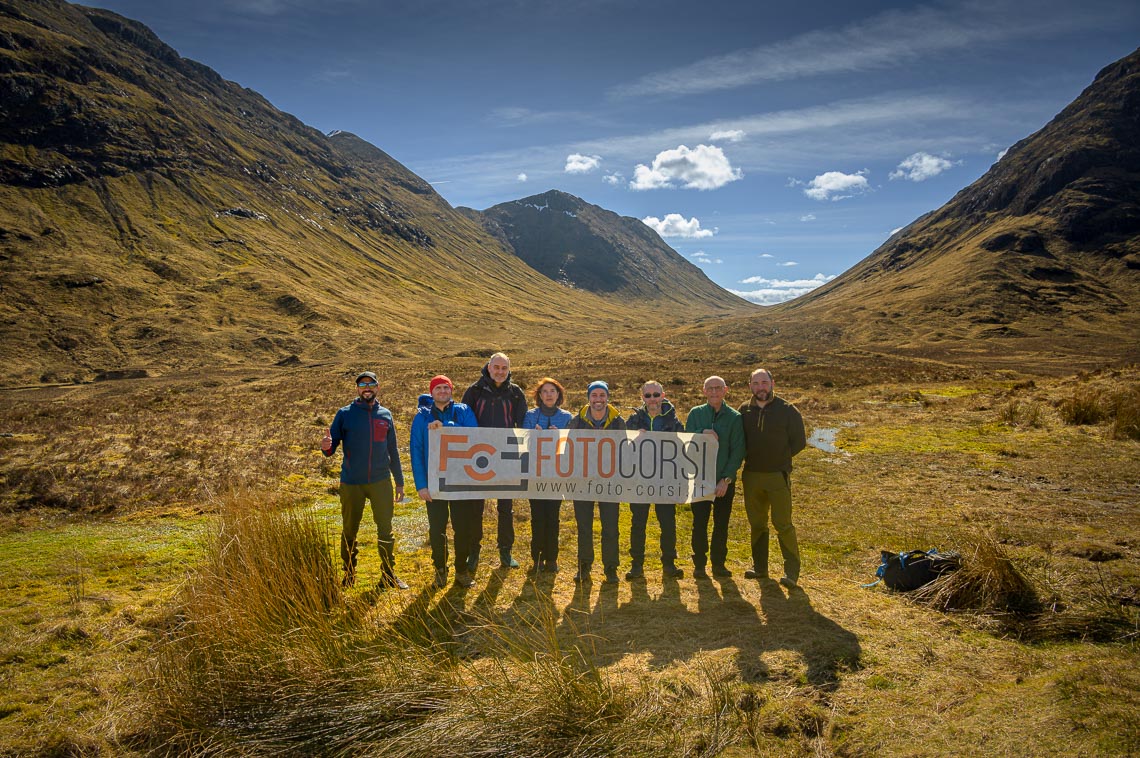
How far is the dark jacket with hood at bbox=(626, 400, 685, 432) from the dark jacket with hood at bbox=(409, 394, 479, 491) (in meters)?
2.30

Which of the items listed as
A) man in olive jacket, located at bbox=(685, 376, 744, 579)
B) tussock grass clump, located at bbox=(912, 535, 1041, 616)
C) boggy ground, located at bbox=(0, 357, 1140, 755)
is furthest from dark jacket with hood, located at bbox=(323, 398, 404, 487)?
tussock grass clump, located at bbox=(912, 535, 1041, 616)

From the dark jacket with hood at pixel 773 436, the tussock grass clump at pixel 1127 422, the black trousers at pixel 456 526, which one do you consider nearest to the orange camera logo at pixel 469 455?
the black trousers at pixel 456 526

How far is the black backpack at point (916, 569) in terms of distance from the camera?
20.4ft

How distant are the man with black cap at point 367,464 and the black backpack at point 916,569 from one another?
6.36 meters

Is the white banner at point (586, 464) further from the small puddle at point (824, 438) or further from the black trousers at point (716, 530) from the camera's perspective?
the small puddle at point (824, 438)

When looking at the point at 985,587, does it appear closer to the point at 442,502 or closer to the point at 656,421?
the point at 656,421

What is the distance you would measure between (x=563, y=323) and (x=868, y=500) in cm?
13623

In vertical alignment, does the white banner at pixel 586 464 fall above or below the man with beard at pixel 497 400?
below

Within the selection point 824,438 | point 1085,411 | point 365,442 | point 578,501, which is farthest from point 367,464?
point 1085,411

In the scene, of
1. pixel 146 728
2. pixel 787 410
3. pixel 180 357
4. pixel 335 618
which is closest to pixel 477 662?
pixel 335 618

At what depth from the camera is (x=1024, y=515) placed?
9273mm

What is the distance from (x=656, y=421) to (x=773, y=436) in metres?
1.59

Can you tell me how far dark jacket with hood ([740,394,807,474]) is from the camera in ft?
22.6

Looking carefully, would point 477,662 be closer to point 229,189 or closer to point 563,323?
point 563,323
